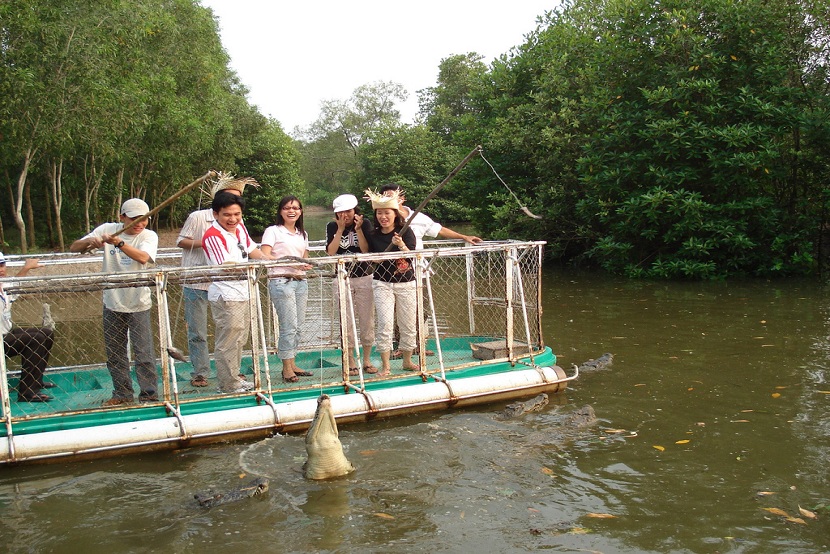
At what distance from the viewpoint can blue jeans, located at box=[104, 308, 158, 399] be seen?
6.75 metres

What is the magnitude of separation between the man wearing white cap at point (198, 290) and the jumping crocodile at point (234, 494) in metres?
2.14

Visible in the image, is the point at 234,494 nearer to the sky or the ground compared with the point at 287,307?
nearer to the ground

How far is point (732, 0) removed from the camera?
17.3 meters

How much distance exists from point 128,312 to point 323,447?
231 centimetres

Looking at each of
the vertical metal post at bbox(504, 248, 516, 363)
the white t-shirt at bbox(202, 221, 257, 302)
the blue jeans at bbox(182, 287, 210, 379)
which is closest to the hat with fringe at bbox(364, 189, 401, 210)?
the vertical metal post at bbox(504, 248, 516, 363)

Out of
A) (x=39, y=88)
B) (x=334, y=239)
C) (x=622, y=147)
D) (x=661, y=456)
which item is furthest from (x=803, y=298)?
(x=39, y=88)

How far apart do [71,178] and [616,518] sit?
3294cm

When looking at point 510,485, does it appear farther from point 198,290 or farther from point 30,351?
point 30,351

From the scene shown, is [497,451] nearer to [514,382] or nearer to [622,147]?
[514,382]

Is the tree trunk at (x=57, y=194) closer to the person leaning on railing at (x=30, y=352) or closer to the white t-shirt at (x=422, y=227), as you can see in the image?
the person leaning on railing at (x=30, y=352)

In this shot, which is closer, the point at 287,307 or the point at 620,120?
the point at 287,307

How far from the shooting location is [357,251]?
8.02 meters

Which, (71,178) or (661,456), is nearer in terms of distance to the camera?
(661,456)

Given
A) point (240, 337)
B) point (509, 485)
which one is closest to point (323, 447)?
point (509, 485)
